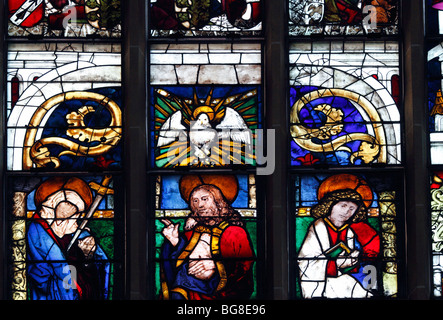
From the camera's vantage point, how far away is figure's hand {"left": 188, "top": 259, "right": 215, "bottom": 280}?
15500 mm

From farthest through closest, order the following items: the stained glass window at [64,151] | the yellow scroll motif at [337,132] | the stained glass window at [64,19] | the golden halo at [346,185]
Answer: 1. the stained glass window at [64,19]
2. the yellow scroll motif at [337,132]
3. the golden halo at [346,185]
4. the stained glass window at [64,151]

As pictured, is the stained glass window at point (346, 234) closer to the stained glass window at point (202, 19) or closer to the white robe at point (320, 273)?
the white robe at point (320, 273)

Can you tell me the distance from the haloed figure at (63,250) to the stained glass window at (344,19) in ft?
9.99

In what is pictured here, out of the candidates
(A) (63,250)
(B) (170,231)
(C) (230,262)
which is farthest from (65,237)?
(C) (230,262)

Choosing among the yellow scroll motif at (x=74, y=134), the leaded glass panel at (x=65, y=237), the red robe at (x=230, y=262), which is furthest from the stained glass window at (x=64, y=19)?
the red robe at (x=230, y=262)

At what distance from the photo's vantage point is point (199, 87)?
1609 cm

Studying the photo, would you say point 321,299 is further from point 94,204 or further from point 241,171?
point 94,204

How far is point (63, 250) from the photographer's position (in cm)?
1555

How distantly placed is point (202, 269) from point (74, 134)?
206 centimetres

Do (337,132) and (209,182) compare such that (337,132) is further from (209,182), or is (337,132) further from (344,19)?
(209,182)

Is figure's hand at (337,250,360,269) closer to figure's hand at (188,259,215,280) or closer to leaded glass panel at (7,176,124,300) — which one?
figure's hand at (188,259,215,280)

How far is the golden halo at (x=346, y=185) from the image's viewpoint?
51.7ft

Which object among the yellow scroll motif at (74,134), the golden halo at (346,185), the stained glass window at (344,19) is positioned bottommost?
the golden halo at (346,185)

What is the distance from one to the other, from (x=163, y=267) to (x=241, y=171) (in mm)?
1351
